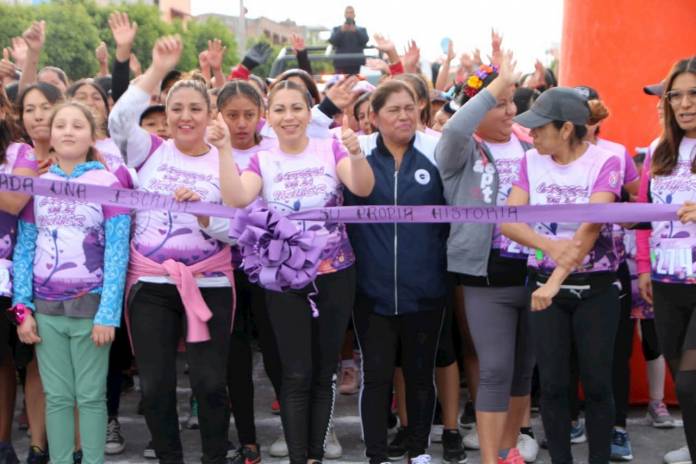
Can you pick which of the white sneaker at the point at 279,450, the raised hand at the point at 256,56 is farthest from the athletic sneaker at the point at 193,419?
the raised hand at the point at 256,56

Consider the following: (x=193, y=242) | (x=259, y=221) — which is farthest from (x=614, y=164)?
(x=193, y=242)

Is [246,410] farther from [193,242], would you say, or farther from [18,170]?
[18,170]

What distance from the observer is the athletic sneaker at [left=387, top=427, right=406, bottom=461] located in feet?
19.6

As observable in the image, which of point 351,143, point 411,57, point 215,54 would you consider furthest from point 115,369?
point 411,57

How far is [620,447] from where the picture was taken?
591cm

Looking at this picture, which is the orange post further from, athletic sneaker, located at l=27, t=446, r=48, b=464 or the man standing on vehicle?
the man standing on vehicle

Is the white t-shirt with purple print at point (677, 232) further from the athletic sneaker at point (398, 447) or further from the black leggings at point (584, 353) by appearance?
the athletic sneaker at point (398, 447)

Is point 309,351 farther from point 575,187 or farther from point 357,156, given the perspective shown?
point 575,187

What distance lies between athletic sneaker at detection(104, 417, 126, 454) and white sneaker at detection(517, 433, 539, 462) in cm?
238

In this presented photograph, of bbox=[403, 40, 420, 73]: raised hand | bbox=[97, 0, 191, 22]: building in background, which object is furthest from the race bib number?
bbox=[97, 0, 191, 22]: building in background

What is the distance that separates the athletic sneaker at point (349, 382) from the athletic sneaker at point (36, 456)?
2.33 m

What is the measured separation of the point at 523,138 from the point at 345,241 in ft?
4.05

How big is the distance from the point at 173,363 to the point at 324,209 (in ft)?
3.72

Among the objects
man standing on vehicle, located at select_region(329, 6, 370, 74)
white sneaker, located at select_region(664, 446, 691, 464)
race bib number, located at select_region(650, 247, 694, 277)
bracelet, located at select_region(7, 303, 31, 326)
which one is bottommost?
white sneaker, located at select_region(664, 446, 691, 464)
